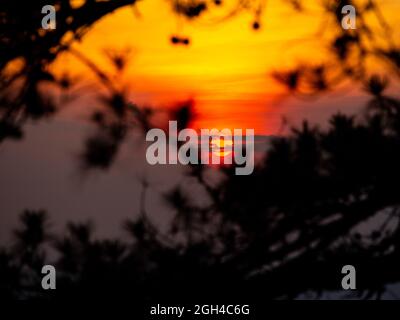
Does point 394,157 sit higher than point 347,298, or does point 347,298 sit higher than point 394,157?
point 394,157

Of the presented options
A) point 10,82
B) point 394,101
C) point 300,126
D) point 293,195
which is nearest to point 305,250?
point 293,195

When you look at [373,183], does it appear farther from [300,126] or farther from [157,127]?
[157,127]

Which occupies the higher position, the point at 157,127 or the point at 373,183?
the point at 157,127

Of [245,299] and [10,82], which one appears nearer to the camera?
[245,299]

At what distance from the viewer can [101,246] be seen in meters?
1.72

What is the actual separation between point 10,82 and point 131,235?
415mm

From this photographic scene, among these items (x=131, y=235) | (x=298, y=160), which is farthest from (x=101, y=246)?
(x=298, y=160)

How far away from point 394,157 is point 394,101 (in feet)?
0.44

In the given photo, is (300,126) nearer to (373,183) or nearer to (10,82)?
(373,183)
